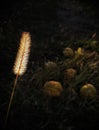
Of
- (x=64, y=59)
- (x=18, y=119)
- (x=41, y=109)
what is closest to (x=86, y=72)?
(x=64, y=59)

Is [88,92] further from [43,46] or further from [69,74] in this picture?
[43,46]

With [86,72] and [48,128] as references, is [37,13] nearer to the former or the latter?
[86,72]

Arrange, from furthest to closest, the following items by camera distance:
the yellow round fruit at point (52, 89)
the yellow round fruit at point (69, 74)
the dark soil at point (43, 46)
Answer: the yellow round fruit at point (69, 74)
the yellow round fruit at point (52, 89)
the dark soil at point (43, 46)

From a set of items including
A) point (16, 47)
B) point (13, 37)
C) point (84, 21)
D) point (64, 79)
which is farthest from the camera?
point (84, 21)

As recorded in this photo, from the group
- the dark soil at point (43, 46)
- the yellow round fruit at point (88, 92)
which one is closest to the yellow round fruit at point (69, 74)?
the yellow round fruit at point (88, 92)

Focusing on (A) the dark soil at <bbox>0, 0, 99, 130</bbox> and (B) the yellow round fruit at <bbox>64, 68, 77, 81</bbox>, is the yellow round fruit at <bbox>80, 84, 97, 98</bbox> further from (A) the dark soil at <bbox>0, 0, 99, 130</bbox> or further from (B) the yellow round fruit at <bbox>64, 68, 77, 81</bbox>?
(B) the yellow round fruit at <bbox>64, 68, 77, 81</bbox>

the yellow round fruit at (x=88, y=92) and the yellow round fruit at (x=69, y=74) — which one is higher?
the yellow round fruit at (x=69, y=74)

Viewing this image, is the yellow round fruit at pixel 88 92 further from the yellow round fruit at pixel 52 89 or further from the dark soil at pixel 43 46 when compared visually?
the yellow round fruit at pixel 52 89

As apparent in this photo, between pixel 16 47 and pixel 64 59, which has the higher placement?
pixel 16 47

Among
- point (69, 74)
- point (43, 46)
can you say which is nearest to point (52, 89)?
point (69, 74)

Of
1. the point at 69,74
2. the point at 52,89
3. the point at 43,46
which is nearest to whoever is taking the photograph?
the point at 52,89

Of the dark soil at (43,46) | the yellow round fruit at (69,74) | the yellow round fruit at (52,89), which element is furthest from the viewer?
the yellow round fruit at (69,74)
